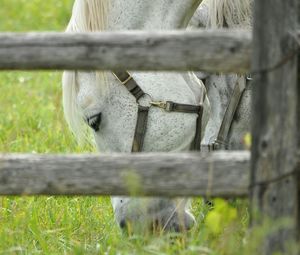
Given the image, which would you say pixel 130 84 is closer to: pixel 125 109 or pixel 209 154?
pixel 125 109

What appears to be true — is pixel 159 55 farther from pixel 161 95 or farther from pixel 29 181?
pixel 161 95

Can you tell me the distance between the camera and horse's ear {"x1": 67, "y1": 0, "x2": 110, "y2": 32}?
4.21 metres

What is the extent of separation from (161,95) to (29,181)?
111cm

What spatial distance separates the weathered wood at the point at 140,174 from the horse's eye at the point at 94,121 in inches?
34.8

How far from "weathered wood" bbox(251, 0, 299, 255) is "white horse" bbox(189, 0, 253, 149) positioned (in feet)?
6.14

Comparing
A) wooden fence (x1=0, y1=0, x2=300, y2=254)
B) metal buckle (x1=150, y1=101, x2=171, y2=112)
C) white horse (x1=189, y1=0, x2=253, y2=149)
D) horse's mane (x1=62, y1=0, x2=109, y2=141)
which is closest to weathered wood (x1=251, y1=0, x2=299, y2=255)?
wooden fence (x1=0, y1=0, x2=300, y2=254)

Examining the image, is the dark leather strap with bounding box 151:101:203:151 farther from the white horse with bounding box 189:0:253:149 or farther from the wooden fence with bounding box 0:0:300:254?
the wooden fence with bounding box 0:0:300:254

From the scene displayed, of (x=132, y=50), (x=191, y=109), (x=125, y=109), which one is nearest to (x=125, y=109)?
(x=125, y=109)

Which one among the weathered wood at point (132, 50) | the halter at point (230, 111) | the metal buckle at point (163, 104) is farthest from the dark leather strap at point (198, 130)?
the weathered wood at point (132, 50)

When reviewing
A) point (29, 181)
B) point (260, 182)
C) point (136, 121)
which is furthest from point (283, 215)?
point (136, 121)

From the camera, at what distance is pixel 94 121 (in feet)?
13.5

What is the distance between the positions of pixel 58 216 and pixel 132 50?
1.99 metres

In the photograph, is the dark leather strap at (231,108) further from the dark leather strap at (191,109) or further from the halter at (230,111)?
the dark leather strap at (191,109)

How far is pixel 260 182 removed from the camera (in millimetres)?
3123
